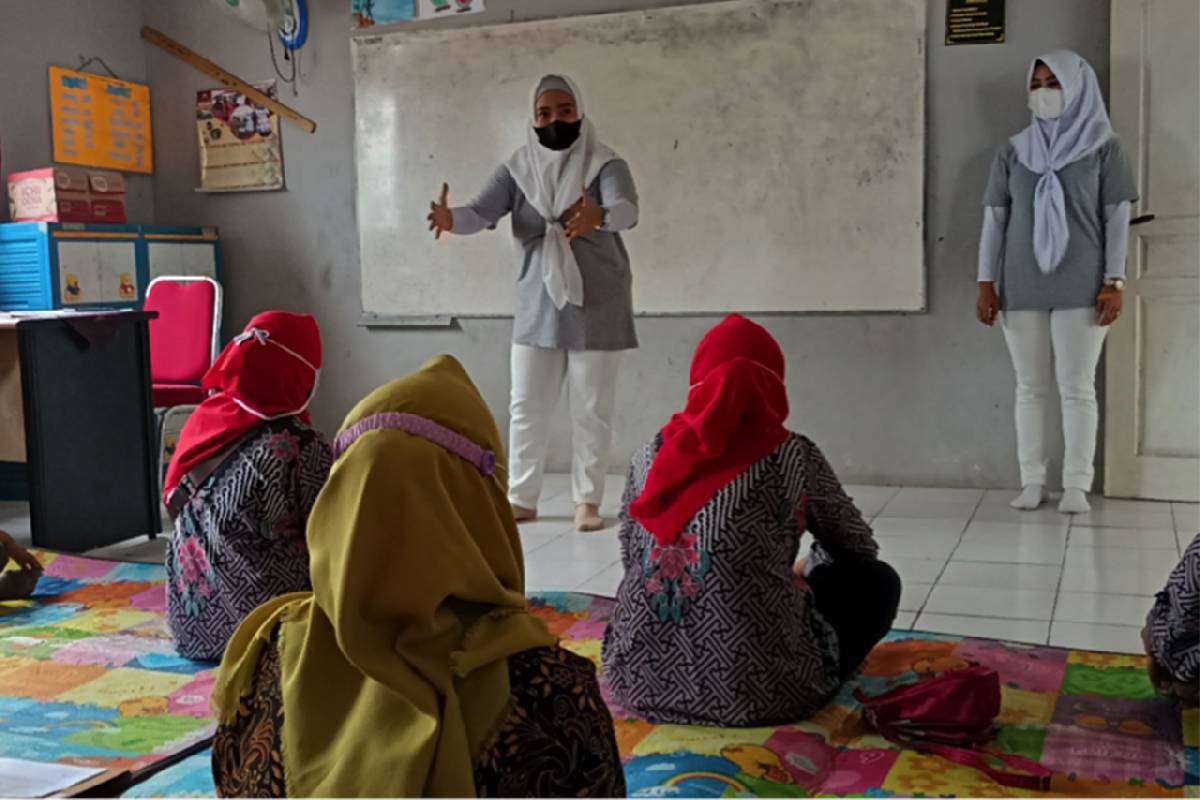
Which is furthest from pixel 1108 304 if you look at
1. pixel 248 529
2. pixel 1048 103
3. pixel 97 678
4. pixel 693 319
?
pixel 97 678

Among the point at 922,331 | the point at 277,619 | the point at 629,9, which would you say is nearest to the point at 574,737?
the point at 277,619

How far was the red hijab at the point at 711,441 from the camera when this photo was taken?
2.15 meters

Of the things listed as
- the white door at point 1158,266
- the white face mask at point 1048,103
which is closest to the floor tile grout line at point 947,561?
the white door at point 1158,266

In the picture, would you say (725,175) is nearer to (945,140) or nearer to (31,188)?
(945,140)

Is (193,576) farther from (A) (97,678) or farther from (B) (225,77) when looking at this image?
(B) (225,77)

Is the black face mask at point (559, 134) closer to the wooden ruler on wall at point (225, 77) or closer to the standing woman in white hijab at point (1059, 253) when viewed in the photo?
the standing woman in white hijab at point (1059, 253)

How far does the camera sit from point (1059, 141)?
446 centimetres

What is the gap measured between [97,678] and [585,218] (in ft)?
7.55

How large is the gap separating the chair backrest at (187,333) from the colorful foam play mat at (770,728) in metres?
1.94

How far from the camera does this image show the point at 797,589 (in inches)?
89.8

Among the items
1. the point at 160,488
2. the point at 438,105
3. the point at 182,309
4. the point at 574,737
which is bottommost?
the point at 160,488

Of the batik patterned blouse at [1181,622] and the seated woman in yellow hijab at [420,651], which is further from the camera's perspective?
the batik patterned blouse at [1181,622]

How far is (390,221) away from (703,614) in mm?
4141

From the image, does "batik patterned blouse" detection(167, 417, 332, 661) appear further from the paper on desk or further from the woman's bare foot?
the woman's bare foot
